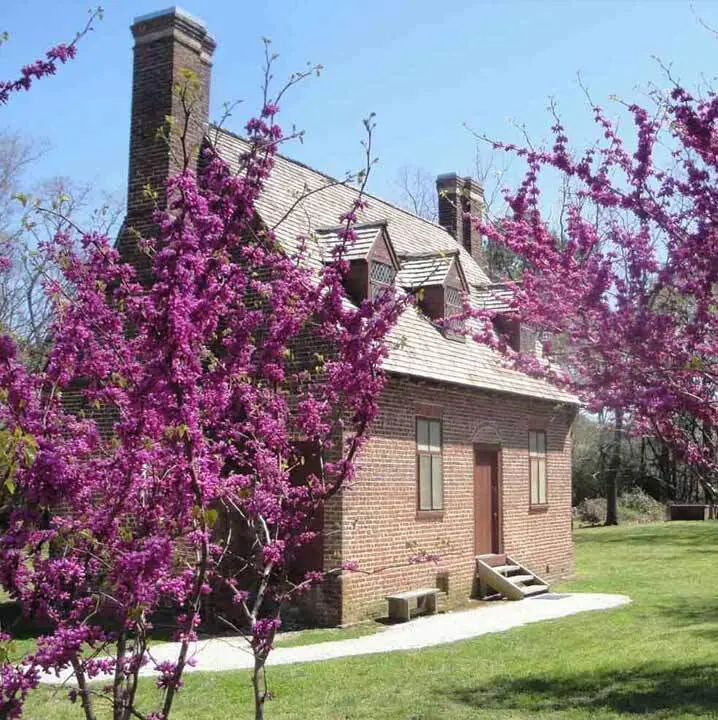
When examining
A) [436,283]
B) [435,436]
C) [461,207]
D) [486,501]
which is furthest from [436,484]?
[461,207]

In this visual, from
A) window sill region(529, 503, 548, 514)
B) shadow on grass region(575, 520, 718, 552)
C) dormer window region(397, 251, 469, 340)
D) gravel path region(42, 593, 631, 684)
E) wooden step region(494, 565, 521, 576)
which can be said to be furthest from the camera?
shadow on grass region(575, 520, 718, 552)

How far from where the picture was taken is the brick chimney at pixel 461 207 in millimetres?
24047

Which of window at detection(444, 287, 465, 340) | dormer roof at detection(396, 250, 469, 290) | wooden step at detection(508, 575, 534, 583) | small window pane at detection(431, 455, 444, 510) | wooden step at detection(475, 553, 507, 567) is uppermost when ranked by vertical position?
dormer roof at detection(396, 250, 469, 290)

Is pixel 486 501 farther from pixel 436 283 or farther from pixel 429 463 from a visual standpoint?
pixel 436 283

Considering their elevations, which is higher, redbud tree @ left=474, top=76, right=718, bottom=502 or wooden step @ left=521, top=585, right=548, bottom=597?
redbud tree @ left=474, top=76, right=718, bottom=502

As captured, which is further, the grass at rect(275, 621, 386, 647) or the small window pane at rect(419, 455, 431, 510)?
the small window pane at rect(419, 455, 431, 510)

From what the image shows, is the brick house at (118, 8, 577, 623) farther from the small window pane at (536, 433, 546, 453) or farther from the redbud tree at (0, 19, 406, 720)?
the redbud tree at (0, 19, 406, 720)

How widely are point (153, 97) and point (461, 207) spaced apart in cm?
1022

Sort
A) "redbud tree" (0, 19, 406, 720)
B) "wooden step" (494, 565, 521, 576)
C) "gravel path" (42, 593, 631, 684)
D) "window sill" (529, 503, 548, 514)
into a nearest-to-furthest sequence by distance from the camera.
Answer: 1. "redbud tree" (0, 19, 406, 720)
2. "gravel path" (42, 593, 631, 684)
3. "wooden step" (494, 565, 521, 576)
4. "window sill" (529, 503, 548, 514)

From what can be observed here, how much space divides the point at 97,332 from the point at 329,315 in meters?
1.58

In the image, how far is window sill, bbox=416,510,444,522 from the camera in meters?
16.0

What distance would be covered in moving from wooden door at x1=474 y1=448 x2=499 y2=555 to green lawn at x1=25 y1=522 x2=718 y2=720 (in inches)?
156

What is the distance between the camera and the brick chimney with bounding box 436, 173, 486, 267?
24.0m

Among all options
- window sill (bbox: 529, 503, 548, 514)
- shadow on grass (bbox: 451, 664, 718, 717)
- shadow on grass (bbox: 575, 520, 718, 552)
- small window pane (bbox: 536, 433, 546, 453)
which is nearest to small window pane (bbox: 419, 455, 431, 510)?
window sill (bbox: 529, 503, 548, 514)
